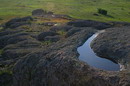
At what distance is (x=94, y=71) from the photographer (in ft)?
62.6

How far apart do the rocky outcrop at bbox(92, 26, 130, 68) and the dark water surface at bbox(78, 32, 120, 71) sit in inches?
23.2

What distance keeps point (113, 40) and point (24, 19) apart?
45.6 m

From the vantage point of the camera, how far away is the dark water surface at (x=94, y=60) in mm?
20266

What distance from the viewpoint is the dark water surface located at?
20.3 m

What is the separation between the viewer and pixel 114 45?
23.8m

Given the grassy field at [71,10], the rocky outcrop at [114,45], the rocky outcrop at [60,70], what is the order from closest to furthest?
the rocky outcrop at [60,70] < the rocky outcrop at [114,45] < the grassy field at [71,10]

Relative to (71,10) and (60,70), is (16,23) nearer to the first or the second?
(60,70)

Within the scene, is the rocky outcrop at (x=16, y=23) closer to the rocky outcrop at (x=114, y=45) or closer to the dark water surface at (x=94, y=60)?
the rocky outcrop at (x=114, y=45)

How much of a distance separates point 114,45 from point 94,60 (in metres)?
3.24

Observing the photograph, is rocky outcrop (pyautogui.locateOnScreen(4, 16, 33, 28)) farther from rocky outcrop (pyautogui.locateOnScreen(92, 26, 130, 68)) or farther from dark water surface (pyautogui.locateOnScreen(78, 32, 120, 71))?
dark water surface (pyautogui.locateOnScreen(78, 32, 120, 71))

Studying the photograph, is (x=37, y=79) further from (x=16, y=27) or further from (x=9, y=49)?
(x=16, y=27)

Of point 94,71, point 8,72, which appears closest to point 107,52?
point 94,71

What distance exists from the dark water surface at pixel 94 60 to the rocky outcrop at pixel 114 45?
1.93 feet

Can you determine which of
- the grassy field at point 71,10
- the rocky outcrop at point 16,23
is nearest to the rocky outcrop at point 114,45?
the rocky outcrop at point 16,23
